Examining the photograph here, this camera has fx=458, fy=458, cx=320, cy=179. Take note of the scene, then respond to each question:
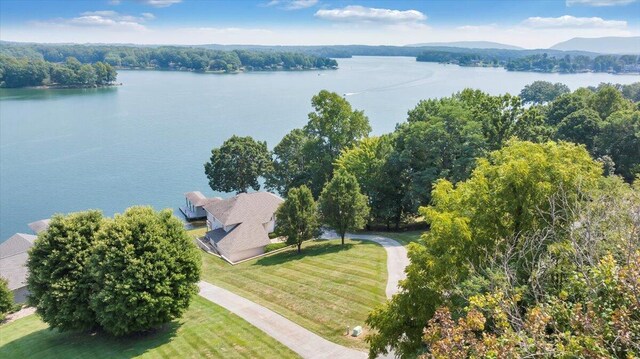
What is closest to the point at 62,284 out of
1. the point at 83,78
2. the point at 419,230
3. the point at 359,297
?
the point at 359,297

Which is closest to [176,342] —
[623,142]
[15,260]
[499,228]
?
[499,228]

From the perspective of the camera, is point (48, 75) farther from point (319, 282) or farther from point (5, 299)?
point (319, 282)

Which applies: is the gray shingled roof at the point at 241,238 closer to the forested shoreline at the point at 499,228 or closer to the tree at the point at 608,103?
the forested shoreline at the point at 499,228

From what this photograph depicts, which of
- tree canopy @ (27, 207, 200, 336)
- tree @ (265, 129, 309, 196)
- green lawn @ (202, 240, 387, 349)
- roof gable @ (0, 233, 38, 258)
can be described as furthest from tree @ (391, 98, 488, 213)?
roof gable @ (0, 233, 38, 258)

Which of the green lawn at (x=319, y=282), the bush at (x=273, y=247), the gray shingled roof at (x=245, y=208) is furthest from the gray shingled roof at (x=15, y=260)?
the bush at (x=273, y=247)

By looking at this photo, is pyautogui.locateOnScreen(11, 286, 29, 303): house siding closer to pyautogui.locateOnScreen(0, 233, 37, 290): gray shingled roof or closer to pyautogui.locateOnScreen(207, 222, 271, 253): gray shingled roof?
pyautogui.locateOnScreen(0, 233, 37, 290): gray shingled roof

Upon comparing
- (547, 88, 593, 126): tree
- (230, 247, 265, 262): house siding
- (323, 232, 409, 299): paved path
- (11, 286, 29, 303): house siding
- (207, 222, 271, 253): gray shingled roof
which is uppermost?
(547, 88, 593, 126): tree
